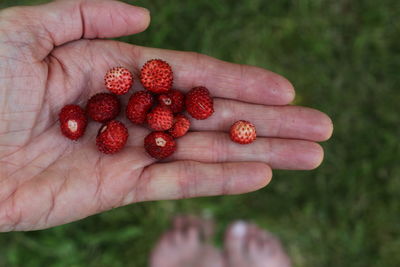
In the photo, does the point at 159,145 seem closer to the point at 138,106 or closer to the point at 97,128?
the point at 138,106

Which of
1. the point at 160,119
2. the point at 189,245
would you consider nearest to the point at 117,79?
the point at 160,119

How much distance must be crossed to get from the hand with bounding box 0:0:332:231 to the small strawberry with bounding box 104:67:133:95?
213 millimetres

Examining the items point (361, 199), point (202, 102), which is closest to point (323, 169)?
point (361, 199)

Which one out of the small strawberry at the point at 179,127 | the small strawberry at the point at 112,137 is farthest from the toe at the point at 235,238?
the small strawberry at the point at 112,137

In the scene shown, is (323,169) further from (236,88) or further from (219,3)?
(219,3)

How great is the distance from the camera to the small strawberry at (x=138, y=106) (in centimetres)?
380

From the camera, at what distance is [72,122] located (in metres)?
3.62

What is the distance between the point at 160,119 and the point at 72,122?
28.1 inches

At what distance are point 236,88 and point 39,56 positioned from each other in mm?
1722

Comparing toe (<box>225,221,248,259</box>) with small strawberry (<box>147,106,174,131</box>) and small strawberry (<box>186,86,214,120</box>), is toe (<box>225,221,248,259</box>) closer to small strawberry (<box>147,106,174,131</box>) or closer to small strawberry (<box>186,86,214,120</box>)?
small strawberry (<box>186,86,214,120</box>)

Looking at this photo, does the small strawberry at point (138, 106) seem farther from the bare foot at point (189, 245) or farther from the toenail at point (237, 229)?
the toenail at point (237, 229)

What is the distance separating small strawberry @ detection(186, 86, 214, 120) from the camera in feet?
12.5

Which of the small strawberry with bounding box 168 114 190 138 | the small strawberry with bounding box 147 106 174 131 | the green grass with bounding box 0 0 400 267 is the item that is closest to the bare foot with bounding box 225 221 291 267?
the green grass with bounding box 0 0 400 267

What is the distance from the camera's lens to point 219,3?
5336 mm
